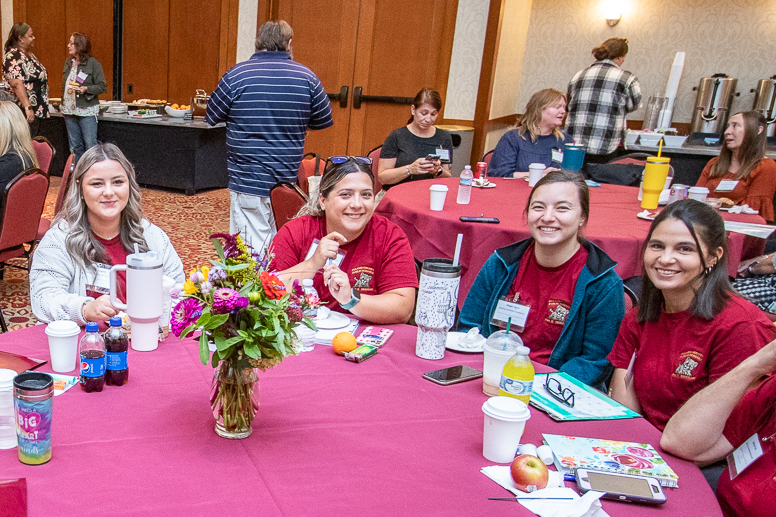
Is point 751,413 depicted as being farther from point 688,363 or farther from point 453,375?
point 453,375

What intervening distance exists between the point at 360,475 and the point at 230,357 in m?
0.34

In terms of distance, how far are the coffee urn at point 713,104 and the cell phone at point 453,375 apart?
619cm

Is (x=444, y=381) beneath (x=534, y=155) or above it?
beneath

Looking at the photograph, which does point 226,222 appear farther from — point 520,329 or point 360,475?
point 360,475

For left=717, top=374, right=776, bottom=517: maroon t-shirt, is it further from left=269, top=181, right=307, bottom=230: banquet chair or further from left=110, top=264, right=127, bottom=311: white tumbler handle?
left=269, top=181, right=307, bottom=230: banquet chair

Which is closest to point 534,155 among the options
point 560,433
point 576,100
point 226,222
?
point 576,100

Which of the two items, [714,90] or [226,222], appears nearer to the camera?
[226,222]

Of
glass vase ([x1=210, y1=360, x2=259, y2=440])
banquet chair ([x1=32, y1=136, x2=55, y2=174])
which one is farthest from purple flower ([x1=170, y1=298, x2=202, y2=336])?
banquet chair ([x1=32, y1=136, x2=55, y2=174])

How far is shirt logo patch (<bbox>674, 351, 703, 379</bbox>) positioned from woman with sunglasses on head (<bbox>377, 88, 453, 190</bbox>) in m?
2.94

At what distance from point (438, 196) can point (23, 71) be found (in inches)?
224

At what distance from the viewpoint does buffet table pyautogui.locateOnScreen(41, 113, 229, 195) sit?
7172 mm

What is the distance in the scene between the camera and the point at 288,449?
1339 mm

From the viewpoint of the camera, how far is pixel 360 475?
4.15 ft

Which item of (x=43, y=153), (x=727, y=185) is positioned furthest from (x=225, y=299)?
(x=727, y=185)
